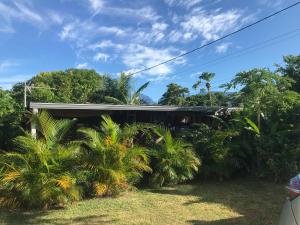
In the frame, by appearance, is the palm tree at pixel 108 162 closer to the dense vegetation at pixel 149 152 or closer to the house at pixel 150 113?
the dense vegetation at pixel 149 152

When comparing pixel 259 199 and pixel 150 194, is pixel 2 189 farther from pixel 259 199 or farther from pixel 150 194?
pixel 259 199

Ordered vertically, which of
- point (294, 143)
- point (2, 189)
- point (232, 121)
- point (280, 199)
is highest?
point (232, 121)

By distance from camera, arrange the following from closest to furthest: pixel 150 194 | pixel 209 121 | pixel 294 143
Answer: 1. pixel 150 194
2. pixel 294 143
3. pixel 209 121

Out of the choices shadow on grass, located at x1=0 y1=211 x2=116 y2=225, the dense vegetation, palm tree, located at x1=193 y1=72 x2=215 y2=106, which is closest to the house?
the dense vegetation

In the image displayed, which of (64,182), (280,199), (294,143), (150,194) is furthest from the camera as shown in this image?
(294,143)

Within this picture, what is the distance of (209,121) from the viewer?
1533 cm

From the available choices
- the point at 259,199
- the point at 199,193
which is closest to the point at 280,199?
the point at 259,199

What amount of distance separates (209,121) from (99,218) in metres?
8.69

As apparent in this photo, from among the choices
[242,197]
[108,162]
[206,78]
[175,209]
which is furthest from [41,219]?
[206,78]

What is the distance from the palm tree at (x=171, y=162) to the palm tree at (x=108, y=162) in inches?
39.2

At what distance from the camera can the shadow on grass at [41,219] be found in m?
7.37

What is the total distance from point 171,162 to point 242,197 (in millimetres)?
2292

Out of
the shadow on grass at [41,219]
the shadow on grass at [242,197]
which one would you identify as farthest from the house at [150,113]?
the shadow on grass at [41,219]

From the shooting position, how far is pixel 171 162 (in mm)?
10703
